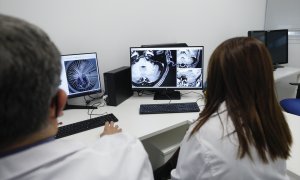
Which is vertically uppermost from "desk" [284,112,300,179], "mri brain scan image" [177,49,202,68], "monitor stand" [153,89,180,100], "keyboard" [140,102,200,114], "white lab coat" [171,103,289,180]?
"mri brain scan image" [177,49,202,68]

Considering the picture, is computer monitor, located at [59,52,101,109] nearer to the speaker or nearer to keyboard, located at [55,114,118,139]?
the speaker

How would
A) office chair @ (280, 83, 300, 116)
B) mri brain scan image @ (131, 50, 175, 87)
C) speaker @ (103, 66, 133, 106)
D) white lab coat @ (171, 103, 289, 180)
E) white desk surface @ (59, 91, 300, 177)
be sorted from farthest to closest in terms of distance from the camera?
office chair @ (280, 83, 300, 116) → mri brain scan image @ (131, 50, 175, 87) → speaker @ (103, 66, 133, 106) → white desk surface @ (59, 91, 300, 177) → white lab coat @ (171, 103, 289, 180)

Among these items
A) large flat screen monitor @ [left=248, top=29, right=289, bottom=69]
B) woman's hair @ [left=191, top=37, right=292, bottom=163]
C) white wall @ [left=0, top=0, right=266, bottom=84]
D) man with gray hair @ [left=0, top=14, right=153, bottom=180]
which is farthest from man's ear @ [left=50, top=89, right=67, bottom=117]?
large flat screen monitor @ [left=248, top=29, right=289, bottom=69]

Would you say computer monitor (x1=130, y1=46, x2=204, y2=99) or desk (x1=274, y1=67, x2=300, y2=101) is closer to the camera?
computer monitor (x1=130, y1=46, x2=204, y2=99)

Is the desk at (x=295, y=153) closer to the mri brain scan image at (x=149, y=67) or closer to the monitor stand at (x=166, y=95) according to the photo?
the monitor stand at (x=166, y=95)

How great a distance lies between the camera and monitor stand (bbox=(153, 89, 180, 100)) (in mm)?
2111

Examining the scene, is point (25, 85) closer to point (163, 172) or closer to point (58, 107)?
point (58, 107)

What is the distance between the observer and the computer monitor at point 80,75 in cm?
180

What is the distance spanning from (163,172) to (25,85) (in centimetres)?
114

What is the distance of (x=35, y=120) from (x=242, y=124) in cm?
68

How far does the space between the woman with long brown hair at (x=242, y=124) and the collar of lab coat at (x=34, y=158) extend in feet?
1.66

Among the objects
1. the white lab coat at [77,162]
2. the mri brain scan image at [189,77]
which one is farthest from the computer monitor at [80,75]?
the white lab coat at [77,162]

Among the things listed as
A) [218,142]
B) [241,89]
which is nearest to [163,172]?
[218,142]

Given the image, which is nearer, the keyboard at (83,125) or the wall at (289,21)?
the keyboard at (83,125)
